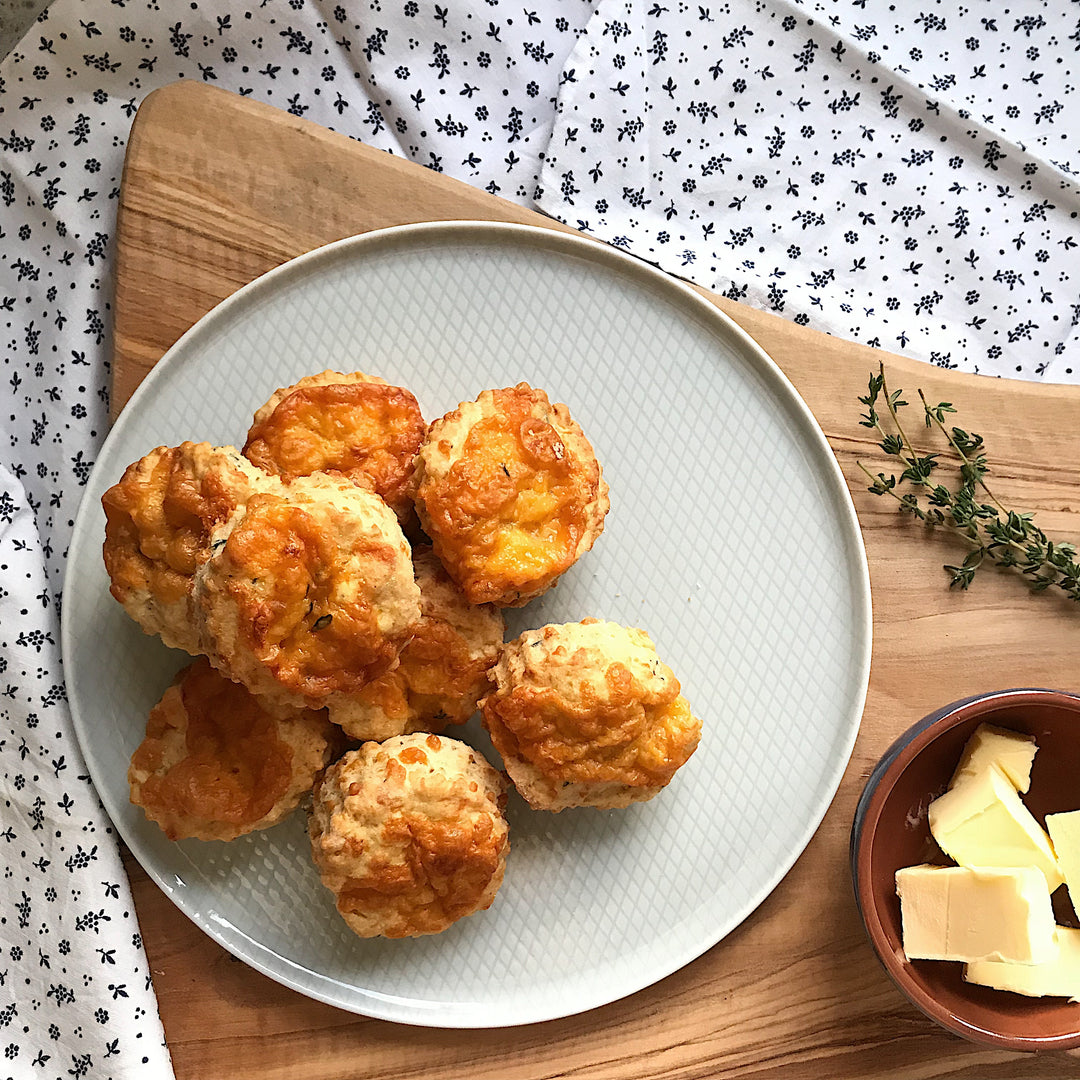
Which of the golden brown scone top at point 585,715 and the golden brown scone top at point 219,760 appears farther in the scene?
the golden brown scone top at point 219,760

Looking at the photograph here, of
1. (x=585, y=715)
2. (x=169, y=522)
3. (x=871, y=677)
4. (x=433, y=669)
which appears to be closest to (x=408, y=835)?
(x=433, y=669)

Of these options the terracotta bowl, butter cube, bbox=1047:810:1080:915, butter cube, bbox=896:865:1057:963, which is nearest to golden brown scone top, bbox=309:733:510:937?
the terracotta bowl

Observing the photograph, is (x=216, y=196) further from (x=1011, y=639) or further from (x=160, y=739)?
(x=1011, y=639)

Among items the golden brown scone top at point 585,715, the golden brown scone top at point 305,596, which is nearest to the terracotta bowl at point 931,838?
the golden brown scone top at point 585,715

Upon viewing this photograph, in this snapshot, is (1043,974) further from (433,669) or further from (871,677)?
(433,669)

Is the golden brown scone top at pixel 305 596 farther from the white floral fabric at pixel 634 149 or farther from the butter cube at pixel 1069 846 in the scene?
the butter cube at pixel 1069 846

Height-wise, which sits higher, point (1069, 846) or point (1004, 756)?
point (1004, 756)
